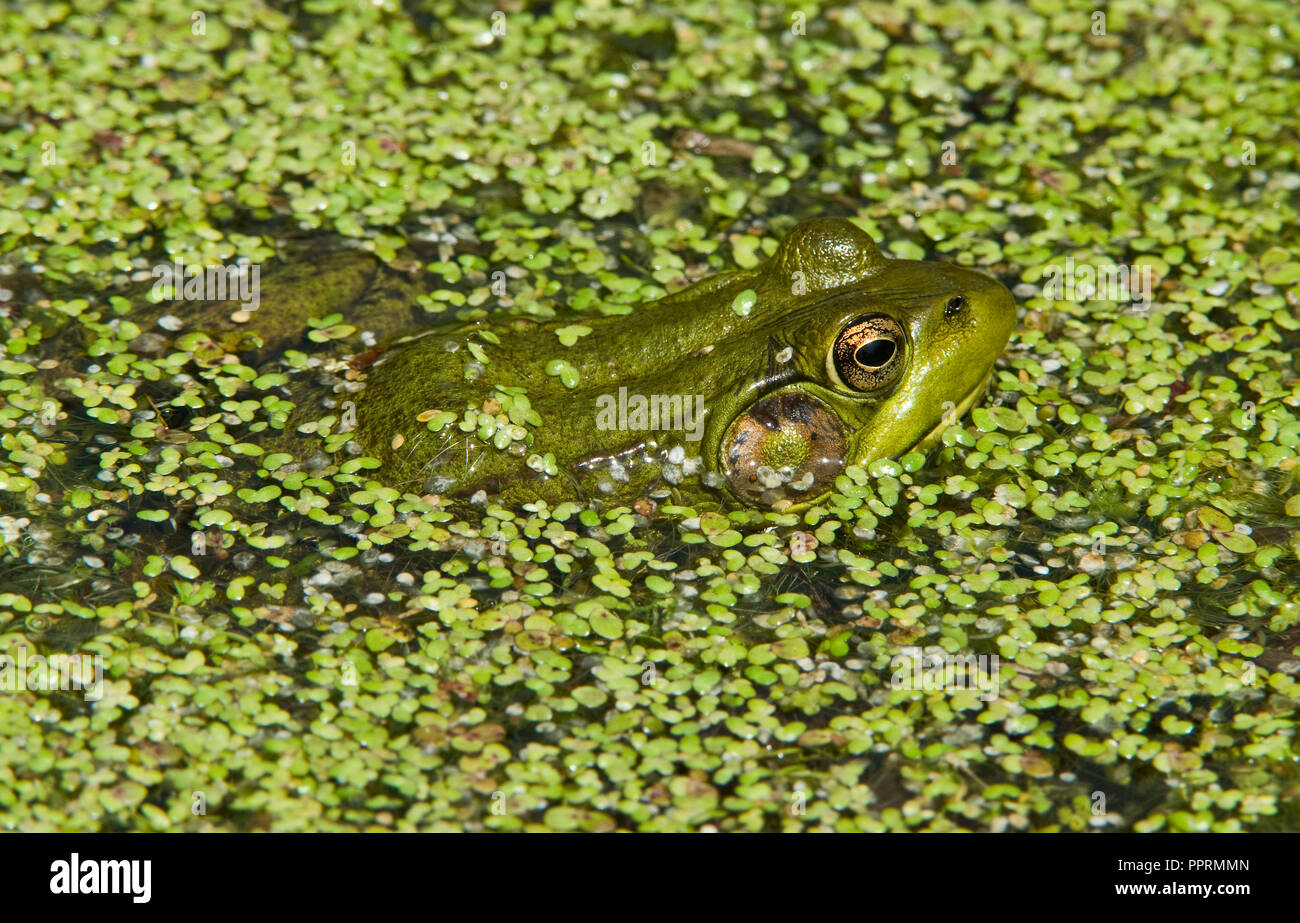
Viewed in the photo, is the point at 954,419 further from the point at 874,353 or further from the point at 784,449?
the point at 784,449

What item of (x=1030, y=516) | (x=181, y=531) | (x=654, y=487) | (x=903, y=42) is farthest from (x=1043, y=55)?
(x=181, y=531)

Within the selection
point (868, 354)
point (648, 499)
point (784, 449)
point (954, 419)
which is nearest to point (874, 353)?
point (868, 354)

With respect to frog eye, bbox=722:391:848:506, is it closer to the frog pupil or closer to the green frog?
the green frog

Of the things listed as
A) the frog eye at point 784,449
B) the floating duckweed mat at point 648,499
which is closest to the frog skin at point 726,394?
the frog eye at point 784,449

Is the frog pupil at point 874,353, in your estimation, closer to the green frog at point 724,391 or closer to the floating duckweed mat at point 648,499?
the green frog at point 724,391

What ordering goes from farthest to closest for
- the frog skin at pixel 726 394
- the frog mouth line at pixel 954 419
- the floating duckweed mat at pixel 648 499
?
1. the frog mouth line at pixel 954 419
2. the frog skin at pixel 726 394
3. the floating duckweed mat at pixel 648 499

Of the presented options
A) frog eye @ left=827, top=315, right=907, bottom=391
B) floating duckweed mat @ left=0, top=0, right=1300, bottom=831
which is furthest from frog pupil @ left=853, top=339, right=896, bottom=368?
floating duckweed mat @ left=0, top=0, right=1300, bottom=831
